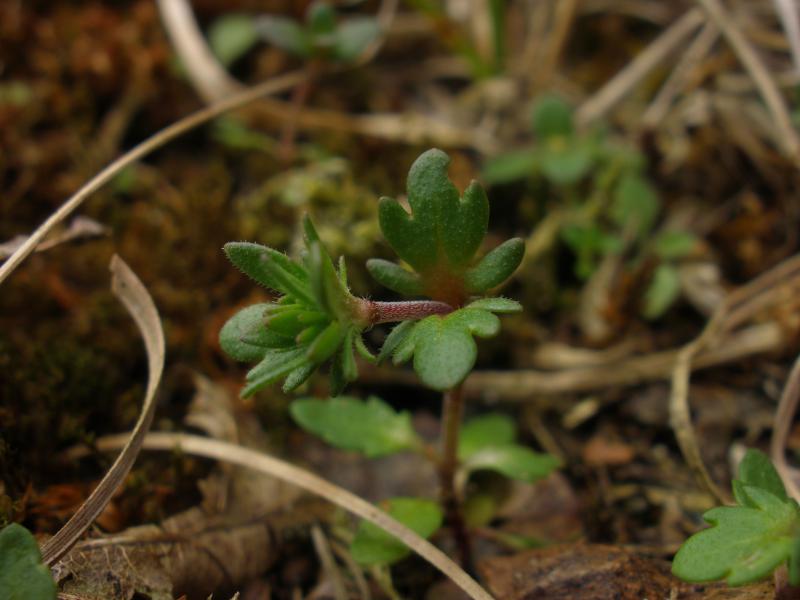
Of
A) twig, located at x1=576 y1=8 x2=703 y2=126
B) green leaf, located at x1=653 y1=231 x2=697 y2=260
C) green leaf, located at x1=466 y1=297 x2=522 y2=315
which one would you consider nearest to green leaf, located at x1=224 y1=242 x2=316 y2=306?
green leaf, located at x1=466 y1=297 x2=522 y2=315

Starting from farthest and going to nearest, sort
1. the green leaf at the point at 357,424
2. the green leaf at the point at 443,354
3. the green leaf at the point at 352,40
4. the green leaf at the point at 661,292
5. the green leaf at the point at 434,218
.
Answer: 1. the green leaf at the point at 352,40
2. the green leaf at the point at 661,292
3. the green leaf at the point at 357,424
4. the green leaf at the point at 434,218
5. the green leaf at the point at 443,354

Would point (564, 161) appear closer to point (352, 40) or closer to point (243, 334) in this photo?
point (352, 40)

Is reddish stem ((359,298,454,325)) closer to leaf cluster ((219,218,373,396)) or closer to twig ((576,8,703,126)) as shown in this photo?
leaf cluster ((219,218,373,396))

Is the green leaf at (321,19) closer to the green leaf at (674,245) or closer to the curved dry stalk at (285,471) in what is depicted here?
the green leaf at (674,245)

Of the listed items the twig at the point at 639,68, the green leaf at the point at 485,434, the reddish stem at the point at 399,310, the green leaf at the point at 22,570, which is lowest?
the green leaf at the point at 485,434

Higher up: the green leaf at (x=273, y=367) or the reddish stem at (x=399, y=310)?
the reddish stem at (x=399, y=310)

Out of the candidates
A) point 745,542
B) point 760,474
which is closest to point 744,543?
point 745,542

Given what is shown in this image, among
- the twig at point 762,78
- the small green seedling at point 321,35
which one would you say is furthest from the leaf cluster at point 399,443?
the small green seedling at point 321,35
